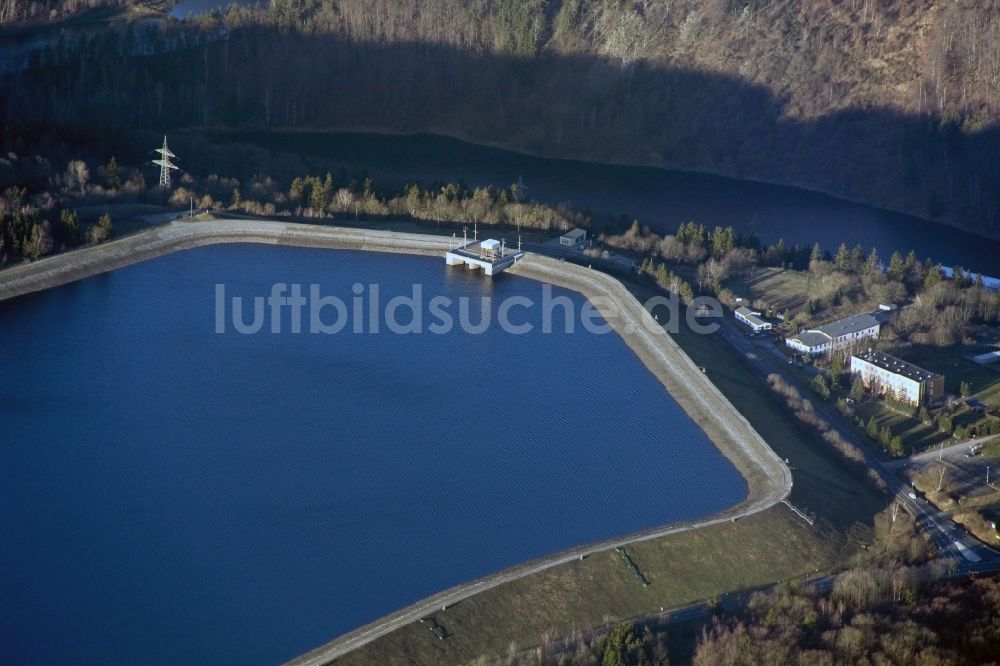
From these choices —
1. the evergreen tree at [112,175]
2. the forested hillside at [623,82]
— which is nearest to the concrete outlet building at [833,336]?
the forested hillside at [623,82]

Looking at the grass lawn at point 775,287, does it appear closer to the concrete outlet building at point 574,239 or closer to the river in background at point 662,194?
the concrete outlet building at point 574,239

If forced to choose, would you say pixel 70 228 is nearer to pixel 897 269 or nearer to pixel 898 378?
pixel 898 378

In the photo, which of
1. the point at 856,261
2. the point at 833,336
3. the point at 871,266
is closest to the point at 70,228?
the point at 833,336

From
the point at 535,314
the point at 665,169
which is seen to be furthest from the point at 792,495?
the point at 665,169

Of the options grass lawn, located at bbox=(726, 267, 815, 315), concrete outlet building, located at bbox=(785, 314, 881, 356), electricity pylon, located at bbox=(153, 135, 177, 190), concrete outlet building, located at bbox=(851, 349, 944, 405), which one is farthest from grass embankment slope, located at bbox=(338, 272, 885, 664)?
electricity pylon, located at bbox=(153, 135, 177, 190)

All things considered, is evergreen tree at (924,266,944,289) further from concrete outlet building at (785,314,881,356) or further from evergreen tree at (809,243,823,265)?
concrete outlet building at (785,314,881,356)

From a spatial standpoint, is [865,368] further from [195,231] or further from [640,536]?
[195,231]
